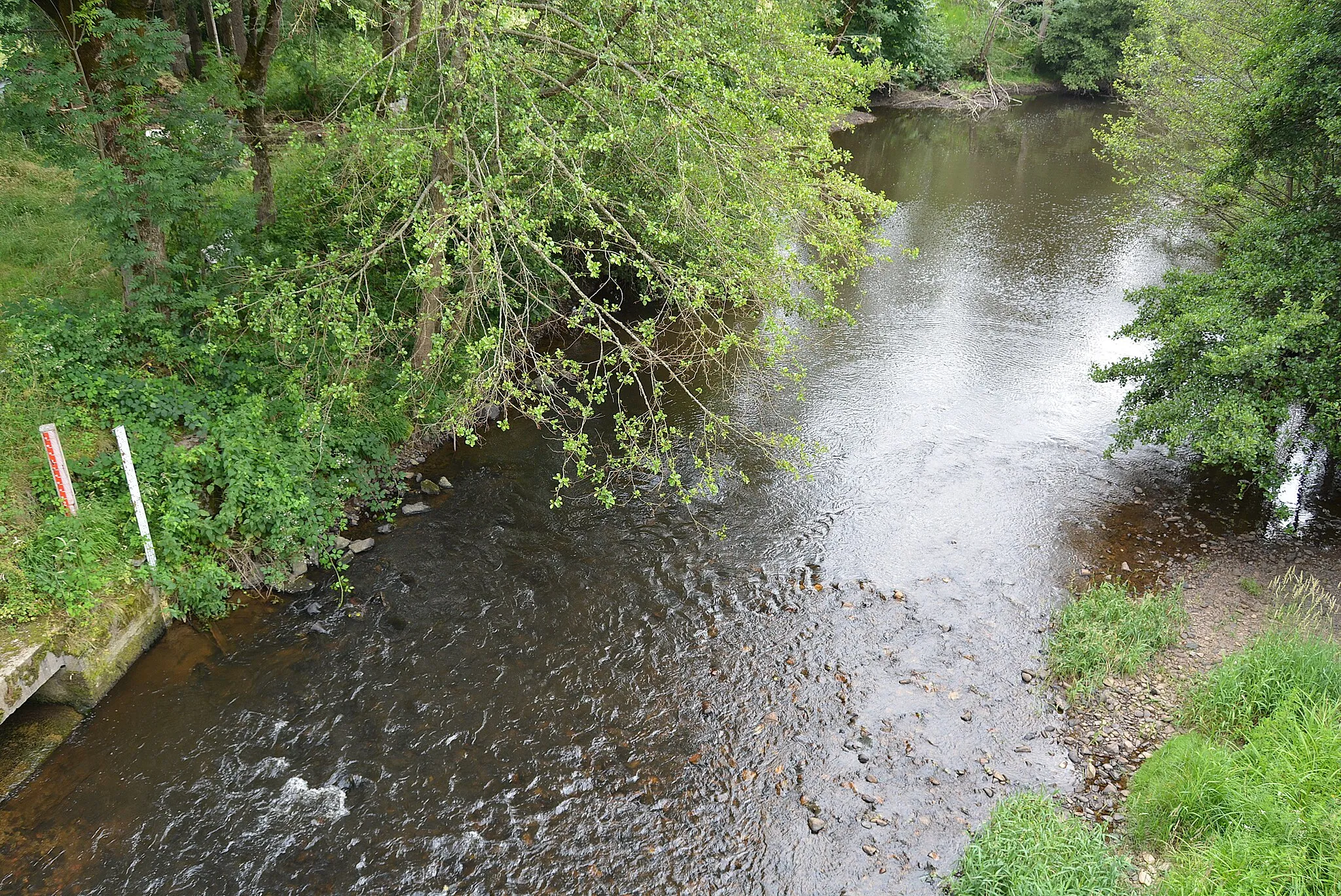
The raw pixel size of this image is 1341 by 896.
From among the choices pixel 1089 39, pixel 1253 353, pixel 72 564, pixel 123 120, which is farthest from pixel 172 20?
pixel 1089 39

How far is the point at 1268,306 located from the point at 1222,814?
7.17 metres

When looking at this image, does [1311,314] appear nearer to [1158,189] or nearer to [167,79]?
[1158,189]

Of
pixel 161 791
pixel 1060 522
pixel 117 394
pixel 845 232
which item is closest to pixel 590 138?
pixel 845 232

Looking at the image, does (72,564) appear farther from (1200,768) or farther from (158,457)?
(1200,768)

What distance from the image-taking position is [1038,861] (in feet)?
19.5

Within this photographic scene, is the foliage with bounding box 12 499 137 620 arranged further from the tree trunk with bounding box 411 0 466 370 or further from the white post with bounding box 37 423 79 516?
the tree trunk with bounding box 411 0 466 370

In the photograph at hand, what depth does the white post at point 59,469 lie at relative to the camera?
24.1ft

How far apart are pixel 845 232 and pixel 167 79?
406 inches

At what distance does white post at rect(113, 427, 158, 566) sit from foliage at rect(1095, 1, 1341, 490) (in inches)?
469

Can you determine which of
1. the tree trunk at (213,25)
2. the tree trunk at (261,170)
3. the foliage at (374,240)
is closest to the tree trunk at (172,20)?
the foliage at (374,240)

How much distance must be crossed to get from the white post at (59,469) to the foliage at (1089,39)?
46.1m

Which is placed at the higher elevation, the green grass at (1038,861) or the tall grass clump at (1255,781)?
the tall grass clump at (1255,781)

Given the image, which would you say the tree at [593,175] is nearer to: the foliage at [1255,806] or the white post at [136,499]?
the white post at [136,499]

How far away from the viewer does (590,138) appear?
813cm
